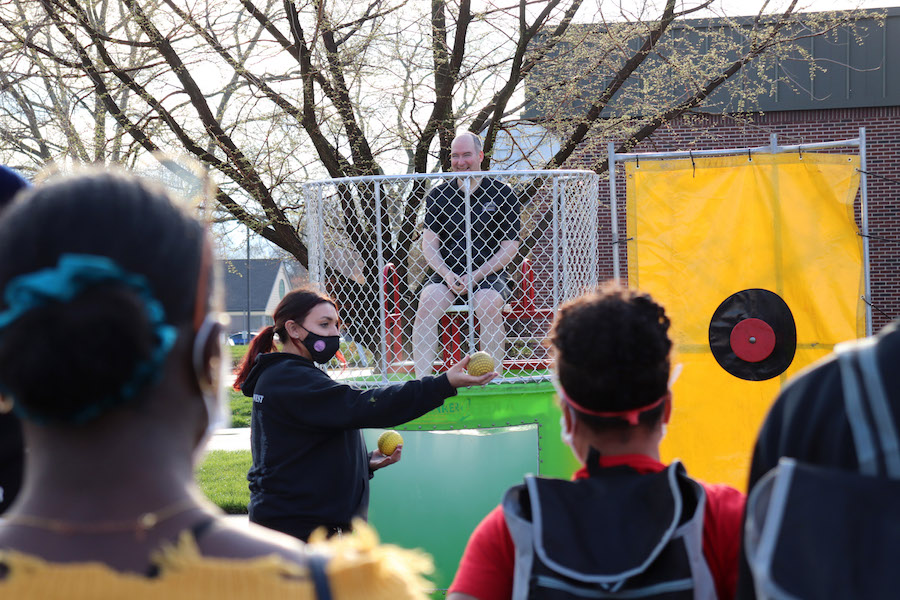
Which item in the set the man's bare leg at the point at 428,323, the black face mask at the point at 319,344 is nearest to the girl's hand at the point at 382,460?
the black face mask at the point at 319,344

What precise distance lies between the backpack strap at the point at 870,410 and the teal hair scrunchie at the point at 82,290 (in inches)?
32.7

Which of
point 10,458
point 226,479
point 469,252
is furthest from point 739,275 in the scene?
point 226,479

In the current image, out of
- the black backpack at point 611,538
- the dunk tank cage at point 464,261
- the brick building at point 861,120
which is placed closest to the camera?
the black backpack at point 611,538

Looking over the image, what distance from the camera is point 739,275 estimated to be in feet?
17.1

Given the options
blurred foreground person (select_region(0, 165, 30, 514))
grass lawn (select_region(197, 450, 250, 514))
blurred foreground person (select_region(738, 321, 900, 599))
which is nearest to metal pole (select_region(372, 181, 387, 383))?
blurred foreground person (select_region(0, 165, 30, 514))

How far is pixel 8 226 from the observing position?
102 centimetres

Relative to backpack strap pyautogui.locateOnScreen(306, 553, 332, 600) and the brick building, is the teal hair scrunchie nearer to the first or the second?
backpack strap pyautogui.locateOnScreen(306, 553, 332, 600)

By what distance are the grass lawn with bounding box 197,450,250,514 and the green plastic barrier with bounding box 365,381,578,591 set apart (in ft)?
11.0

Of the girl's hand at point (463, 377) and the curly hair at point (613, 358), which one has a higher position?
the curly hair at point (613, 358)

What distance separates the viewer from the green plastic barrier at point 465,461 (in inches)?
199

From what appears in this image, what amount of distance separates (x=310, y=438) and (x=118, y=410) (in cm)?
274

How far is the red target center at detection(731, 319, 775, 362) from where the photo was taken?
16.6 feet

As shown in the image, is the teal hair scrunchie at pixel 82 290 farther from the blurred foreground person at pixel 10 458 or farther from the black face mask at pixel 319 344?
the black face mask at pixel 319 344

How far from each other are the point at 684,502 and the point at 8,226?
1.32 meters
